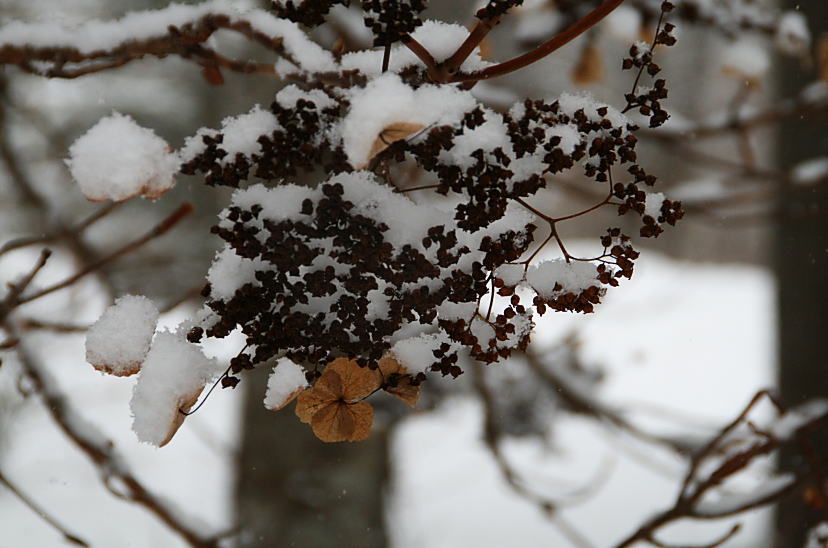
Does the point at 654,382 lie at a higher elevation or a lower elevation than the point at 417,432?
higher

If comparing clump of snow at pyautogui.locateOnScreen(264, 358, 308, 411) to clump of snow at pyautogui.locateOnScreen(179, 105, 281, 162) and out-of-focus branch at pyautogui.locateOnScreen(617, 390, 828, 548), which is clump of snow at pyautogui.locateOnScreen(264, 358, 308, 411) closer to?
clump of snow at pyautogui.locateOnScreen(179, 105, 281, 162)

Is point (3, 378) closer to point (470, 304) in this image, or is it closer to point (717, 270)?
point (470, 304)

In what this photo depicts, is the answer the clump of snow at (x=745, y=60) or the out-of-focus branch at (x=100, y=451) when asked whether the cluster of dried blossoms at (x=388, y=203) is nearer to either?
the out-of-focus branch at (x=100, y=451)

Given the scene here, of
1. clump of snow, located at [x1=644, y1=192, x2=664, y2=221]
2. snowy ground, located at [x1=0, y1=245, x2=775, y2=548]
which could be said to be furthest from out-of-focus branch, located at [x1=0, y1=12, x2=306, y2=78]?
snowy ground, located at [x1=0, y1=245, x2=775, y2=548]

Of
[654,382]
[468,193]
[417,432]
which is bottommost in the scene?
[417,432]

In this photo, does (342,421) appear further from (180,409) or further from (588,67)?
(588,67)

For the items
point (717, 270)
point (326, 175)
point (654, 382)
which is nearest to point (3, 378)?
point (326, 175)

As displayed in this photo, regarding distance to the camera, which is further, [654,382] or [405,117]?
[654,382]

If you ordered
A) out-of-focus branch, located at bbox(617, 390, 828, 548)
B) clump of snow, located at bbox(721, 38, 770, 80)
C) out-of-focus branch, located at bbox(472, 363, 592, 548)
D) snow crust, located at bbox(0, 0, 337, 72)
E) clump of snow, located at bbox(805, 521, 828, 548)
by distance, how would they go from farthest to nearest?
clump of snow, located at bbox(721, 38, 770, 80), out-of-focus branch, located at bbox(472, 363, 592, 548), clump of snow, located at bbox(805, 521, 828, 548), out-of-focus branch, located at bbox(617, 390, 828, 548), snow crust, located at bbox(0, 0, 337, 72)
